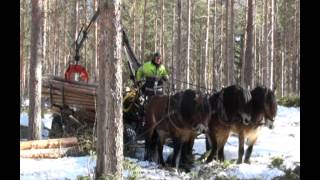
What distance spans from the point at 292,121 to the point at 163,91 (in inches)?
277

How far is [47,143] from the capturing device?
469 inches

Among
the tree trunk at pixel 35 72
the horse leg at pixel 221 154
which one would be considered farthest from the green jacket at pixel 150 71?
the tree trunk at pixel 35 72

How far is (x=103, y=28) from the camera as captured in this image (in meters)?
8.74

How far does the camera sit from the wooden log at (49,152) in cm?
1152

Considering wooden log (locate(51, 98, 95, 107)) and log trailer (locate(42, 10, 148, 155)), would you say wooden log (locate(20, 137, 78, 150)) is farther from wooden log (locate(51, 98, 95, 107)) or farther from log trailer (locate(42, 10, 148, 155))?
wooden log (locate(51, 98, 95, 107))

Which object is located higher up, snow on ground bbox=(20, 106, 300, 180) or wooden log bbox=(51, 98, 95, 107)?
wooden log bbox=(51, 98, 95, 107)

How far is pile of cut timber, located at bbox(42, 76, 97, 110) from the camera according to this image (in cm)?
1324

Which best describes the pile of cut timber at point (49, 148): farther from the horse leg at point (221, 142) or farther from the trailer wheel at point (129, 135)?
the horse leg at point (221, 142)

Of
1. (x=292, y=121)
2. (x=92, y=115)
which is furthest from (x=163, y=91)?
(x=292, y=121)

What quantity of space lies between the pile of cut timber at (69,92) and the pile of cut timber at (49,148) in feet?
4.69

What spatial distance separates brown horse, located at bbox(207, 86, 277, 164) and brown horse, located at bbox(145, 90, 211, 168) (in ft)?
1.63

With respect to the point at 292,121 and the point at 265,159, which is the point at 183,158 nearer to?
the point at 265,159

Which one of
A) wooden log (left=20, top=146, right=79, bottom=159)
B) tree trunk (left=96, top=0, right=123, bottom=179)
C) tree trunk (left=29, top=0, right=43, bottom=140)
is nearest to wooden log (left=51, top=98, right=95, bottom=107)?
A: tree trunk (left=29, top=0, right=43, bottom=140)

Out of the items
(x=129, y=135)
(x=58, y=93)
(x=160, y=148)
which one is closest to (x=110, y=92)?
(x=160, y=148)
